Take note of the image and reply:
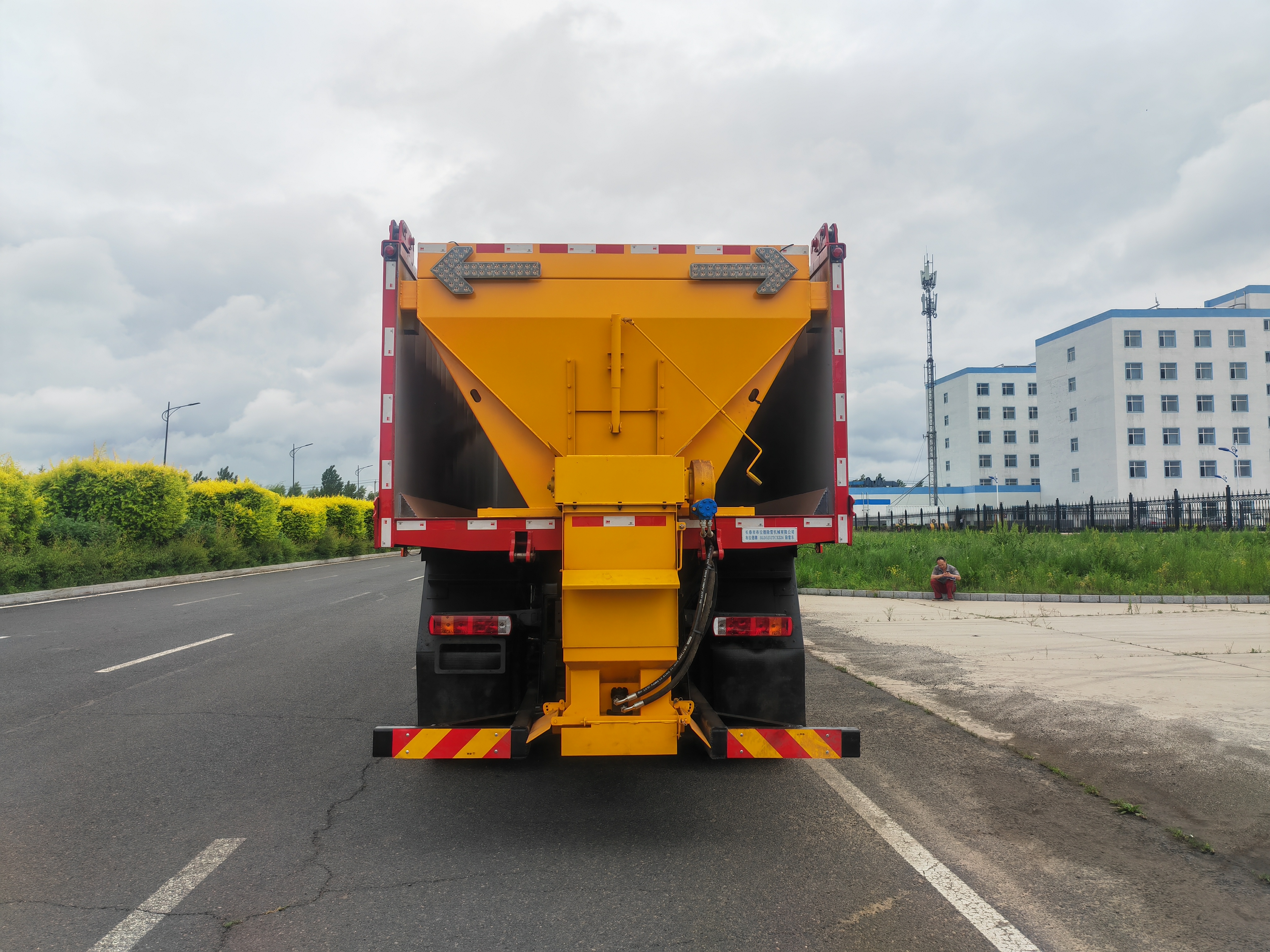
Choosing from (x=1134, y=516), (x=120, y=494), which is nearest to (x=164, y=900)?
(x=120, y=494)

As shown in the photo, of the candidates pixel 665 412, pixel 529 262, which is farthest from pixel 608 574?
pixel 529 262

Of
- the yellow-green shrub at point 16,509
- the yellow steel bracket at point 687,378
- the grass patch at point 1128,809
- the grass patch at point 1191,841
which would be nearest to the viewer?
the grass patch at point 1191,841

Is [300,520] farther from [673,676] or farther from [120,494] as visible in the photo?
[673,676]

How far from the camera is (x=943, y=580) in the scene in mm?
15328

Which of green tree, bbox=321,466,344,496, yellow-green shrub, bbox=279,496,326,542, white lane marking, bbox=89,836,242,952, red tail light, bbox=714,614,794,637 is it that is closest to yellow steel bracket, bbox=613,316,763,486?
red tail light, bbox=714,614,794,637

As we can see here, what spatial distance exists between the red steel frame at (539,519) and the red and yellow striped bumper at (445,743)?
100cm

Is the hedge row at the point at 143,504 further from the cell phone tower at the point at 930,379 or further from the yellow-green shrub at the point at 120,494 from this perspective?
the cell phone tower at the point at 930,379

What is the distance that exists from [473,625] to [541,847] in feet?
4.30

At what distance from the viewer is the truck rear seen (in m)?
4.91

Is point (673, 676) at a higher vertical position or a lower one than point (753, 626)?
lower

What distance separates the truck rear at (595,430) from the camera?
491 cm

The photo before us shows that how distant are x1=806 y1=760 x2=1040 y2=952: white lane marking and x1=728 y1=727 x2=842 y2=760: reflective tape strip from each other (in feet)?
1.70

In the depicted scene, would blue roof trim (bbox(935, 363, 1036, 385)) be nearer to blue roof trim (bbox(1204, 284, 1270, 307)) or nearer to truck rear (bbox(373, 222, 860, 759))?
blue roof trim (bbox(1204, 284, 1270, 307))

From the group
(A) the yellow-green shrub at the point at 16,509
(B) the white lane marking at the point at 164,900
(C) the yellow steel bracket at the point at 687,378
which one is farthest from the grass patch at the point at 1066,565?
(A) the yellow-green shrub at the point at 16,509
